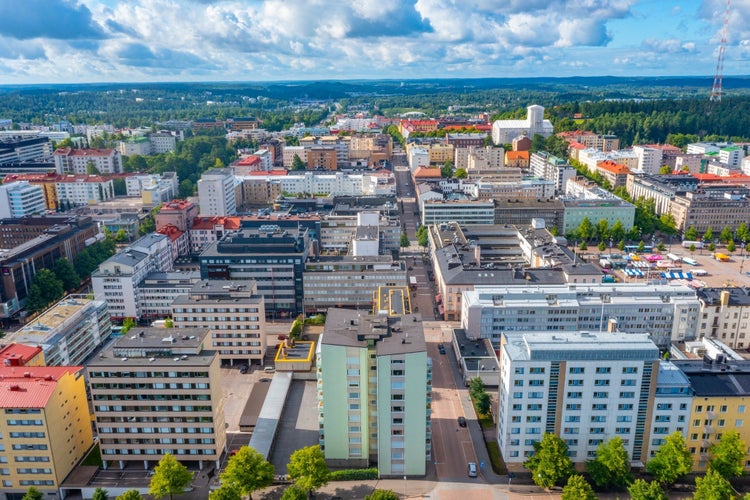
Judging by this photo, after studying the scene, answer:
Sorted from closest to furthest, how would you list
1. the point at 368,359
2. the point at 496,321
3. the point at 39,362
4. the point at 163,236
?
the point at 368,359 → the point at 39,362 → the point at 496,321 → the point at 163,236

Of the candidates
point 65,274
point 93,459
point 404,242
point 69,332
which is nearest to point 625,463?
point 93,459

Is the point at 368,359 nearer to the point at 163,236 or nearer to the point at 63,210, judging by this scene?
the point at 163,236

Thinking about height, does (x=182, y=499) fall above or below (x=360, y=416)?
below

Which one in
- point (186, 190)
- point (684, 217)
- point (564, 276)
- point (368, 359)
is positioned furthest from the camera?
point (186, 190)

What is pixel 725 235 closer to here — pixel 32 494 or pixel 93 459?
pixel 93 459

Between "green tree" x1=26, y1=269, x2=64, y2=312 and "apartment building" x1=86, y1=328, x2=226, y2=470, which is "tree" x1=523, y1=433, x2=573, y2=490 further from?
"green tree" x1=26, y1=269, x2=64, y2=312

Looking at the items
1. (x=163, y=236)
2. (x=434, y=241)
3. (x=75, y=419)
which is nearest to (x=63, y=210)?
(x=163, y=236)
